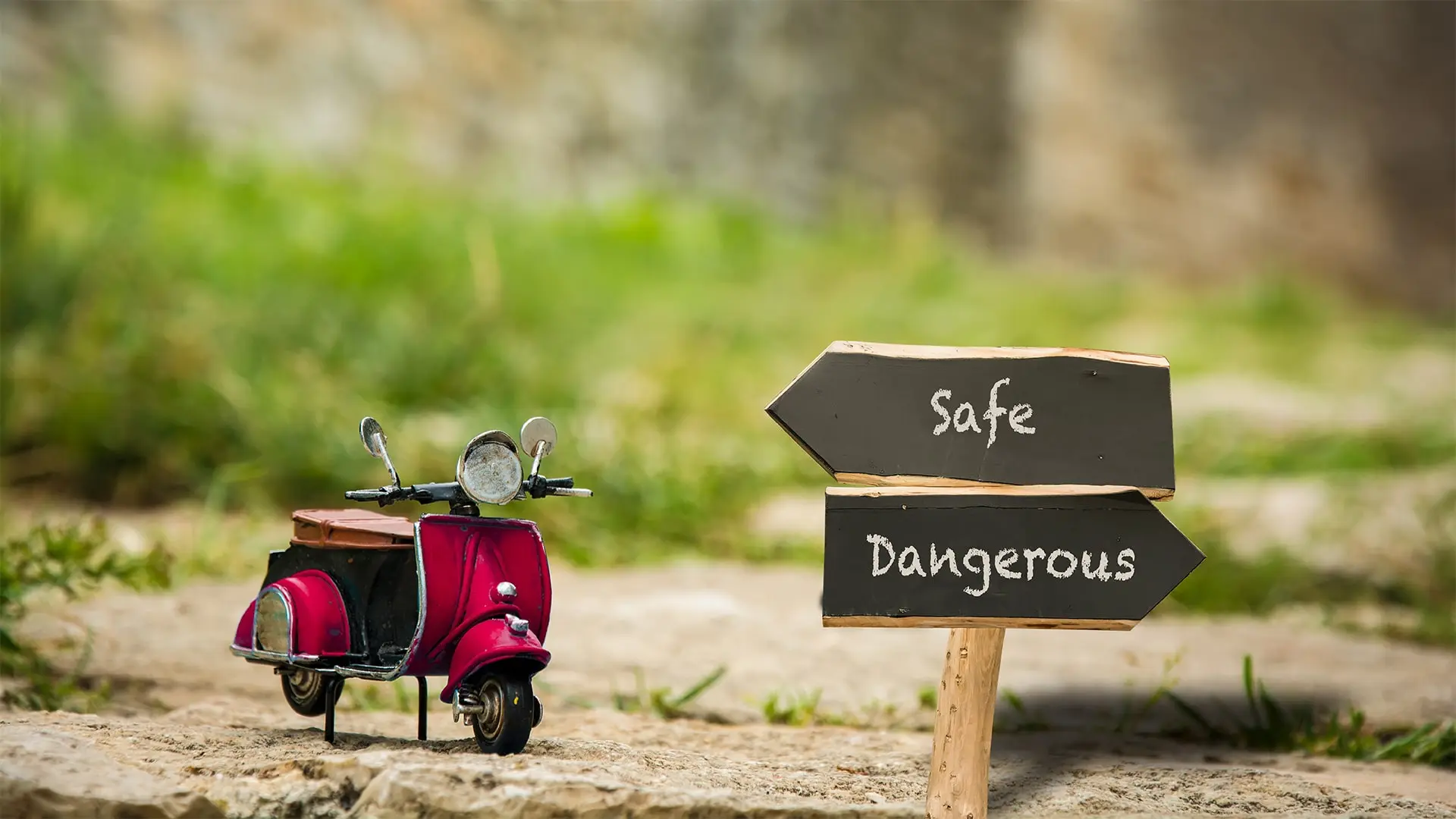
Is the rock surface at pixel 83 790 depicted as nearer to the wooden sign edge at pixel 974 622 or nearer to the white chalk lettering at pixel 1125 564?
the wooden sign edge at pixel 974 622

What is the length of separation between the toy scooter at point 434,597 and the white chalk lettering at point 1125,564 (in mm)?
551

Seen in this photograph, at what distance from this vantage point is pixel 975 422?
1.39 m

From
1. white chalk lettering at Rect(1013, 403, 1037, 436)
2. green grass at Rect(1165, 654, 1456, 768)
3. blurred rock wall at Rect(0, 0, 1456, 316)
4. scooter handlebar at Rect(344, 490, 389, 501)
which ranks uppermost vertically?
blurred rock wall at Rect(0, 0, 1456, 316)

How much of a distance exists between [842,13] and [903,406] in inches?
281

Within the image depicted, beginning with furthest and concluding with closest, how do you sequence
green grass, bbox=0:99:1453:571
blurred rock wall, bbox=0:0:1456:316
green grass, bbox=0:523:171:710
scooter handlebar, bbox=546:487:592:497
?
1. blurred rock wall, bbox=0:0:1456:316
2. green grass, bbox=0:99:1453:571
3. green grass, bbox=0:523:171:710
4. scooter handlebar, bbox=546:487:592:497

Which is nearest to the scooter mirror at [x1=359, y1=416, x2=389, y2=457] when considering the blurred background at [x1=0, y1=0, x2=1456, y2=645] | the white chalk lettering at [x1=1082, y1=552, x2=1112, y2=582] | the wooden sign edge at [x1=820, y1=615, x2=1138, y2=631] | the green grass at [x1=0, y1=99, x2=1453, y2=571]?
the wooden sign edge at [x1=820, y1=615, x2=1138, y2=631]

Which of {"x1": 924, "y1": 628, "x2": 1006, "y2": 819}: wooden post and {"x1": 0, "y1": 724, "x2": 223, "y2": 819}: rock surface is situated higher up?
{"x1": 924, "y1": 628, "x2": 1006, "y2": 819}: wooden post

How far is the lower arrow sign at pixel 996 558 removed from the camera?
1350 millimetres

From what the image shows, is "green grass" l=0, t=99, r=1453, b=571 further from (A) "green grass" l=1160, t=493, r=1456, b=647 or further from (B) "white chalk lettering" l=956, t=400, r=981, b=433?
(B) "white chalk lettering" l=956, t=400, r=981, b=433

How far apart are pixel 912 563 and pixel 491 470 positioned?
0.44 meters

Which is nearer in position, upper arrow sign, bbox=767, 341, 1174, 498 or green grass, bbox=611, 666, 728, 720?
upper arrow sign, bbox=767, 341, 1174, 498

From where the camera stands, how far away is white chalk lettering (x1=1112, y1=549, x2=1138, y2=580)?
4.45 ft

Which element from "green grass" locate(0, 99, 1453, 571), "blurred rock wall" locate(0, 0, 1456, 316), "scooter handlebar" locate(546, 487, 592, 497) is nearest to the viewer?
"scooter handlebar" locate(546, 487, 592, 497)

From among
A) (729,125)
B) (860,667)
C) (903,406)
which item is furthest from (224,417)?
(729,125)
